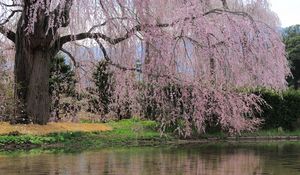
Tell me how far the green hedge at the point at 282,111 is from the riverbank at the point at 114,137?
494mm

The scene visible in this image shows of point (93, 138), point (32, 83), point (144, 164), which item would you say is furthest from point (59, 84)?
point (144, 164)

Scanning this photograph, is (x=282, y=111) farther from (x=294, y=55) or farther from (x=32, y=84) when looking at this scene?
(x=294, y=55)

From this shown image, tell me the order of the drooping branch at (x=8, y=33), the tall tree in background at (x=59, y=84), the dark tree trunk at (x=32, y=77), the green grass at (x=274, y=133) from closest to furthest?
the drooping branch at (x=8, y=33) → the dark tree trunk at (x=32, y=77) → the tall tree in background at (x=59, y=84) → the green grass at (x=274, y=133)

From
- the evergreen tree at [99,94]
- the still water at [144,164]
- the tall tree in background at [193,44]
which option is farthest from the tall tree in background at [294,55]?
the tall tree in background at [193,44]

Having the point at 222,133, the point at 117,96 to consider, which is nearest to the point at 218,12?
the point at 117,96

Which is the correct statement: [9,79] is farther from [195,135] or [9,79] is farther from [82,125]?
[195,135]

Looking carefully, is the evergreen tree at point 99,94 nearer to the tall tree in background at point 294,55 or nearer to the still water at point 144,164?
the still water at point 144,164

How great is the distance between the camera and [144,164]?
38.9ft

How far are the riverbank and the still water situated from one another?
190 cm

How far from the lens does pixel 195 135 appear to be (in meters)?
22.4

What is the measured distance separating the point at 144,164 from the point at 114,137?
8.14 metres

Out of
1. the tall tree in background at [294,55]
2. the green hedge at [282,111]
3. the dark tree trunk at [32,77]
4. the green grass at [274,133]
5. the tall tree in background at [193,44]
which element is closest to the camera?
the tall tree in background at [193,44]

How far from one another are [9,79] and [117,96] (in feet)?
23.2

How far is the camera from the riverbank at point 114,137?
17000mm
